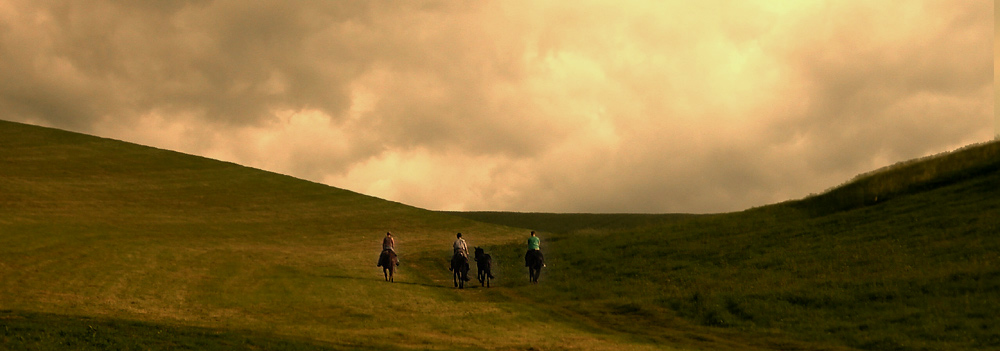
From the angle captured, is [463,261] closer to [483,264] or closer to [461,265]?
[461,265]

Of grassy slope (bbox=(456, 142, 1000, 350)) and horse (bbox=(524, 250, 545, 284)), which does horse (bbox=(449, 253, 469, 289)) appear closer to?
horse (bbox=(524, 250, 545, 284))

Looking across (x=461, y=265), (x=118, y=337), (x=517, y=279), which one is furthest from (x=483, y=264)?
(x=118, y=337)

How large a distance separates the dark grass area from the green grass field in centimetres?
9

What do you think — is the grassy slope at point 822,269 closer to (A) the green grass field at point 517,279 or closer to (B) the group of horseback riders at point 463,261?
(A) the green grass field at point 517,279

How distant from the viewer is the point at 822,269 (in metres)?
40.0

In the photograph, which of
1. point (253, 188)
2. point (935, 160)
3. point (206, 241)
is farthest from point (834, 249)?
point (253, 188)

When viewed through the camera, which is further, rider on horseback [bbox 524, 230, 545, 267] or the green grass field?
rider on horseback [bbox 524, 230, 545, 267]

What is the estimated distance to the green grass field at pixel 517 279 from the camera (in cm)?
2802

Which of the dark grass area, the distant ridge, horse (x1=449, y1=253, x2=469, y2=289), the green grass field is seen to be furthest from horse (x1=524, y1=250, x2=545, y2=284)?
the dark grass area

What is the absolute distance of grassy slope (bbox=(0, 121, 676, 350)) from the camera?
27406 mm

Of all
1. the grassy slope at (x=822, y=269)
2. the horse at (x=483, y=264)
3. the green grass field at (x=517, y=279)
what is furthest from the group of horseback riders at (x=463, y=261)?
the grassy slope at (x=822, y=269)

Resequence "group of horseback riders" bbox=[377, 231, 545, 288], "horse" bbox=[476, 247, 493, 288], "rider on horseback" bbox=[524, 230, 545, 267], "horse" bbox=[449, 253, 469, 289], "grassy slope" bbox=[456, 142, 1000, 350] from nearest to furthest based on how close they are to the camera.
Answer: "grassy slope" bbox=[456, 142, 1000, 350] → "group of horseback riders" bbox=[377, 231, 545, 288] → "horse" bbox=[449, 253, 469, 289] → "horse" bbox=[476, 247, 493, 288] → "rider on horseback" bbox=[524, 230, 545, 267]

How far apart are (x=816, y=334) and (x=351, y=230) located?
4642 centimetres

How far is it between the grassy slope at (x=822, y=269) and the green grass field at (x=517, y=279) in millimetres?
135
